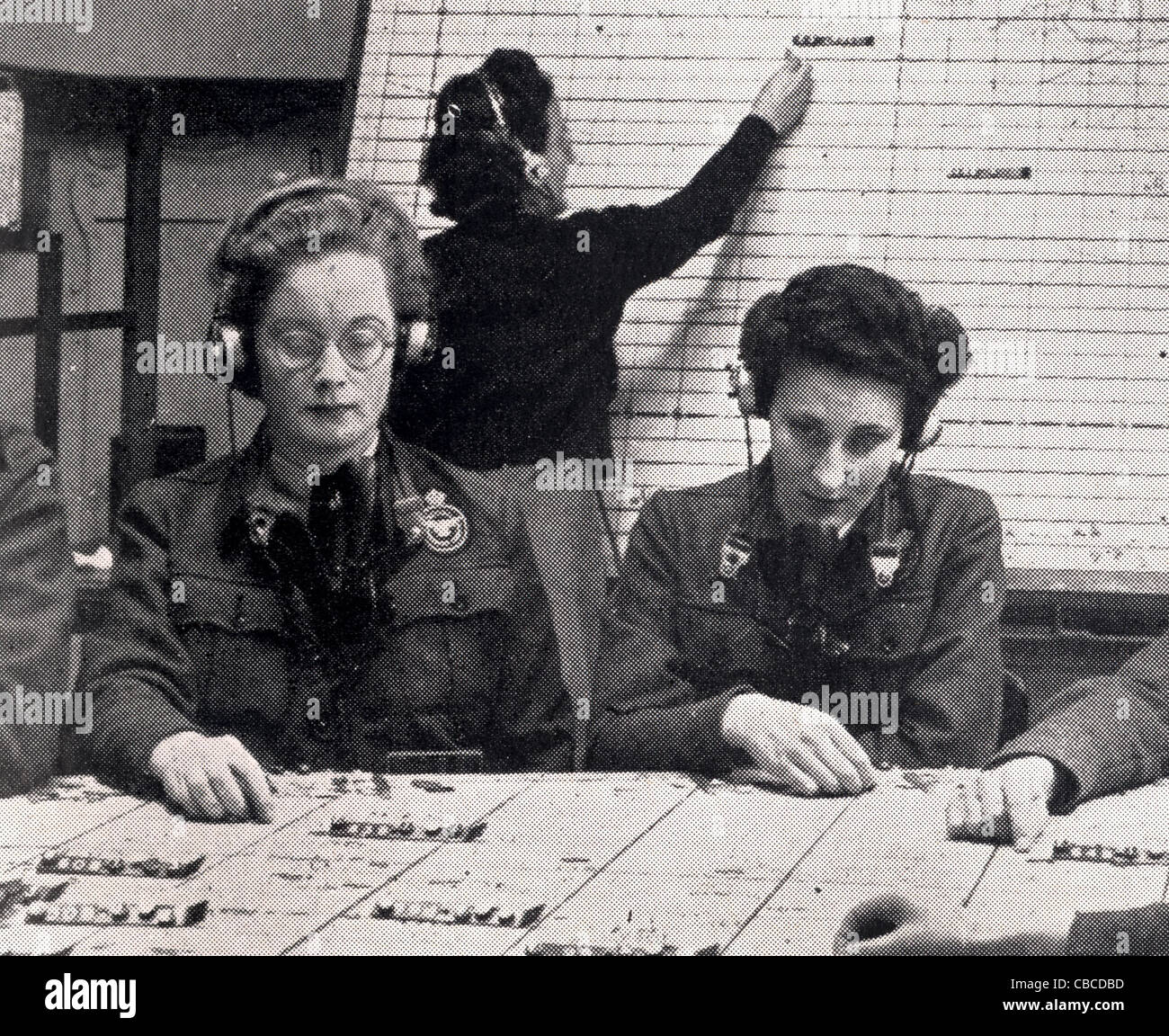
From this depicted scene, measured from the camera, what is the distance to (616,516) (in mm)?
3850

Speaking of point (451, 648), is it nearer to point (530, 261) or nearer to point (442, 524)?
point (442, 524)

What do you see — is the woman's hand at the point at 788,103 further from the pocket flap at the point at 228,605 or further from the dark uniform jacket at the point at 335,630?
the pocket flap at the point at 228,605

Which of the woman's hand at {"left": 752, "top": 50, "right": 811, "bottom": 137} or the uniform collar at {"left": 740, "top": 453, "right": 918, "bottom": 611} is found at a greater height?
the woman's hand at {"left": 752, "top": 50, "right": 811, "bottom": 137}

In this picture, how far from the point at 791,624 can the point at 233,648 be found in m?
1.15

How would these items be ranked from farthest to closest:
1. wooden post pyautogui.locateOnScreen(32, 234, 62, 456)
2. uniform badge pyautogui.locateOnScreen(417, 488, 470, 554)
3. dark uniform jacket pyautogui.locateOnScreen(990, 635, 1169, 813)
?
wooden post pyautogui.locateOnScreen(32, 234, 62, 456) < uniform badge pyautogui.locateOnScreen(417, 488, 470, 554) < dark uniform jacket pyautogui.locateOnScreen(990, 635, 1169, 813)

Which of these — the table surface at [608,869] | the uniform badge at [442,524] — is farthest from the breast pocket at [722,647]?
the uniform badge at [442,524]

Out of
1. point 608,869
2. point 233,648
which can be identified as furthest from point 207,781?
point 608,869

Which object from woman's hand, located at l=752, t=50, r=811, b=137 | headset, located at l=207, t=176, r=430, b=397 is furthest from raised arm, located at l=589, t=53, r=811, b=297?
headset, located at l=207, t=176, r=430, b=397

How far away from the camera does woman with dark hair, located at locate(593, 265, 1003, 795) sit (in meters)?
3.73

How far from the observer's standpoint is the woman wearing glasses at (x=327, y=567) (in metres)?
3.80

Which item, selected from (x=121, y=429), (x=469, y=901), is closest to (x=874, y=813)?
(x=469, y=901)

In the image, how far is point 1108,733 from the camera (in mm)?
3676

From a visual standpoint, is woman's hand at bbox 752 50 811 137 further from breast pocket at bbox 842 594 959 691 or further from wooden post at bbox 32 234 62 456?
wooden post at bbox 32 234 62 456
